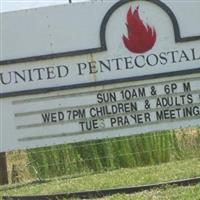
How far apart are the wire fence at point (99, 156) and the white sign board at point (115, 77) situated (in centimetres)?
156

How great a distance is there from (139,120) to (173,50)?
101 centimetres

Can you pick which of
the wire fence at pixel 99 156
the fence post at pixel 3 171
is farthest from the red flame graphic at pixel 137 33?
the fence post at pixel 3 171

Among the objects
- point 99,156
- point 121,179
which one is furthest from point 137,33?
point 99,156

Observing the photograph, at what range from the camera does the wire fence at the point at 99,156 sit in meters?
9.98

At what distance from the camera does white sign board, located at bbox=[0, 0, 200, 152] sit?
26.8ft

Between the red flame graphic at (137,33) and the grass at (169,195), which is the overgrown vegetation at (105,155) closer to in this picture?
the red flame graphic at (137,33)

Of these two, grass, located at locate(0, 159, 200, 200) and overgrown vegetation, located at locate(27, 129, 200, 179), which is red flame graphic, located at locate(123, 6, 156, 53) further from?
overgrown vegetation, located at locate(27, 129, 200, 179)

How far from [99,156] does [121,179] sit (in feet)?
6.64

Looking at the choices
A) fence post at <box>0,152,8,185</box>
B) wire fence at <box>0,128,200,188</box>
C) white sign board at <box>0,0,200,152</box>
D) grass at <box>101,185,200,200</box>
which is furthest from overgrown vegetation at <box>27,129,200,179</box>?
grass at <box>101,185,200,200</box>

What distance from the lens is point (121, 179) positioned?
325 inches

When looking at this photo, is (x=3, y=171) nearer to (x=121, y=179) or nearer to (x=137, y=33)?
(x=121, y=179)

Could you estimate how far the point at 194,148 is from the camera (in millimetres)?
11016

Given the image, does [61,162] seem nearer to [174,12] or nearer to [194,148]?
[194,148]

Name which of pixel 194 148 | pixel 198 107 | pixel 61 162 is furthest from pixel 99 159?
pixel 198 107
